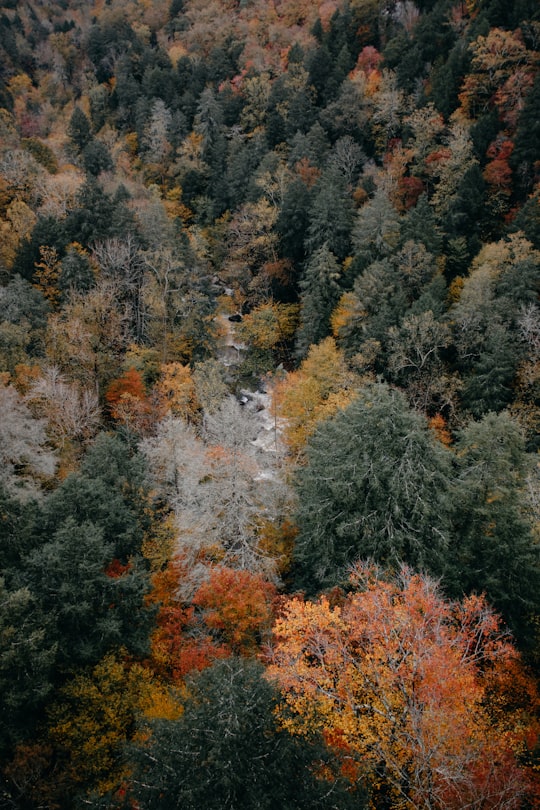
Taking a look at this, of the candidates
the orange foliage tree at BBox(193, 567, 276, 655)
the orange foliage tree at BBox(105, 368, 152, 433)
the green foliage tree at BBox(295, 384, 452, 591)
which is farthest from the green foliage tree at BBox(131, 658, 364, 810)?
the orange foliage tree at BBox(105, 368, 152, 433)

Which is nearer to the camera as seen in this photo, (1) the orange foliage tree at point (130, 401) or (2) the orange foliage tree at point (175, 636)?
(2) the orange foliage tree at point (175, 636)

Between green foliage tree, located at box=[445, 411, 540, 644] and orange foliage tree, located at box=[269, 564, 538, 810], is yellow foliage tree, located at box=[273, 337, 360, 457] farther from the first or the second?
orange foliage tree, located at box=[269, 564, 538, 810]

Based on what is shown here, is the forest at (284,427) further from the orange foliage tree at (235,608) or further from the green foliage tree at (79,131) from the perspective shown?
the green foliage tree at (79,131)

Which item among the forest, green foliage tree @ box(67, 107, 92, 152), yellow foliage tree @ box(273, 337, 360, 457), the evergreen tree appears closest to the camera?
the forest

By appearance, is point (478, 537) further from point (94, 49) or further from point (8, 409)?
point (94, 49)

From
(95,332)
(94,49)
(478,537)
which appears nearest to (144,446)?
(95,332)

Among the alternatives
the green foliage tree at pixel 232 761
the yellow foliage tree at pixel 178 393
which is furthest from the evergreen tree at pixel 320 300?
the green foliage tree at pixel 232 761
